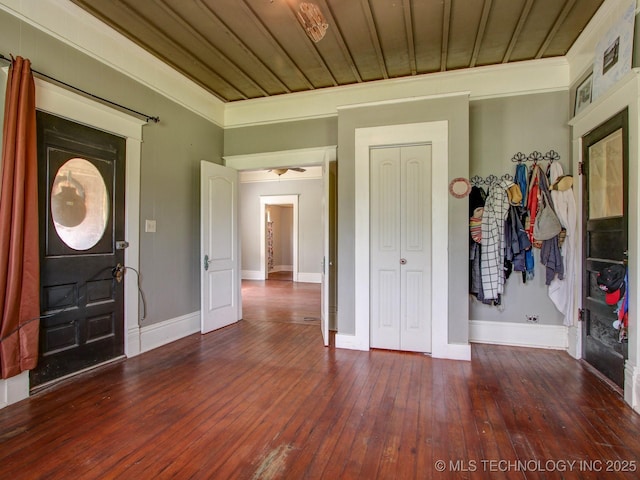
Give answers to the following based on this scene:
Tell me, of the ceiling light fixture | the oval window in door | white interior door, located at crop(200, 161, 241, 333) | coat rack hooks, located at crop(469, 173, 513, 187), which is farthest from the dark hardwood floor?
the ceiling light fixture

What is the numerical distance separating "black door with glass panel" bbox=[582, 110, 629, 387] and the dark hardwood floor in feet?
0.88

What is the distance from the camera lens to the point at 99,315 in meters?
3.05

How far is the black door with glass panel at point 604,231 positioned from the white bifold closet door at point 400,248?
1292 millimetres

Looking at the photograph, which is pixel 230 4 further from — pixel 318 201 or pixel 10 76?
pixel 318 201

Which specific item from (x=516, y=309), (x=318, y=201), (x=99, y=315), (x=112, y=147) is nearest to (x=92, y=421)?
(x=99, y=315)

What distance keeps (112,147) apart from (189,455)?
8.97 feet

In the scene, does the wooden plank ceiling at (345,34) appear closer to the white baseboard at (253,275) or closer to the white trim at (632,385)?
the white trim at (632,385)

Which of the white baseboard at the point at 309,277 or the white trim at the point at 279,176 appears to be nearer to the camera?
the white trim at the point at 279,176

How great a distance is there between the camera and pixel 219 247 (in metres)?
4.38

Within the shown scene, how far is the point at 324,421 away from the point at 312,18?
8.40ft

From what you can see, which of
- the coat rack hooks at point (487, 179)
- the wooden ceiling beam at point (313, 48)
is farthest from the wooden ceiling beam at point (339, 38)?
the coat rack hooks at point (487, 179)

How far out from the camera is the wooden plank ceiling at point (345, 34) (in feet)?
9.14

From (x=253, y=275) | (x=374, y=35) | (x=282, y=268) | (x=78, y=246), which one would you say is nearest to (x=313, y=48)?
(x=374, y=35)

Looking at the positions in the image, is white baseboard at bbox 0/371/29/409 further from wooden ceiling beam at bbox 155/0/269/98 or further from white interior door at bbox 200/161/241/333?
wooden ceiling beam at bbox 155/0/269/98
